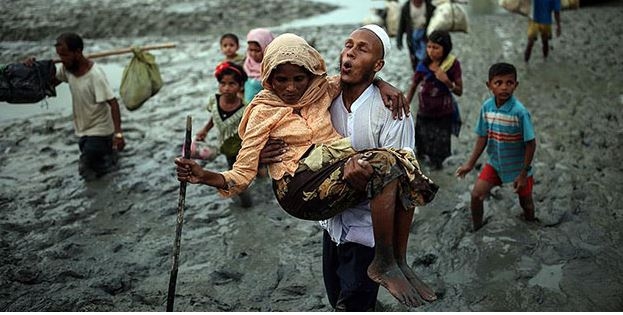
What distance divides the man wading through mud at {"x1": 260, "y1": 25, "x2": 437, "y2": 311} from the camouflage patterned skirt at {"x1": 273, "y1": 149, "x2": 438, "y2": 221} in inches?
A: 2.4

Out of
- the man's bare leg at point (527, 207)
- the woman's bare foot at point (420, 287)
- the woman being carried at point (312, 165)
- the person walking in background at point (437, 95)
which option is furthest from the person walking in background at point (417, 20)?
the woman's bare foot at point (420, 287)

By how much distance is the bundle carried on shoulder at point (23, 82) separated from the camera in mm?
5199

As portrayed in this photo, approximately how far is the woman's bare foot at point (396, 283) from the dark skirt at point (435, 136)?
10.7 ft

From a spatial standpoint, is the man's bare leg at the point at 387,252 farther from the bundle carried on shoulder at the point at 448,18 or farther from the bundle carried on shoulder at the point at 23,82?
A: the bundle carried on shoulder at the point at 448,18

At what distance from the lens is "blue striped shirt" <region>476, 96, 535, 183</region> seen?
4.51 meters

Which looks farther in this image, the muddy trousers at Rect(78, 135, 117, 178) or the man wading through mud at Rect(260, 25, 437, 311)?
the muddy trousers at Rect(78, 135, 117, 178)

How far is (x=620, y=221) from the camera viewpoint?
4.94 m

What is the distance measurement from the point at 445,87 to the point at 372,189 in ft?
10.5

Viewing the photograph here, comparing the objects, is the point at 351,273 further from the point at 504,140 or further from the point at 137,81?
the point at 137,81

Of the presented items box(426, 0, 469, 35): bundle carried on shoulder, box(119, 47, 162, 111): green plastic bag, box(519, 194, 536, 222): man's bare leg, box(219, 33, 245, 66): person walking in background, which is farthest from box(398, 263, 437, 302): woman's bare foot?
box(426, 0, 469, 35): bundle carried on shoulder

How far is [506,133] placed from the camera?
4613mm

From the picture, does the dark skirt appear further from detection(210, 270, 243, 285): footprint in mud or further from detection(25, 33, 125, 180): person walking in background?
detection(25, 33, 125, 180): person walking in background

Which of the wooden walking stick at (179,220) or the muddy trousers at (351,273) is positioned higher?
the wooden walking stick at (179,220)

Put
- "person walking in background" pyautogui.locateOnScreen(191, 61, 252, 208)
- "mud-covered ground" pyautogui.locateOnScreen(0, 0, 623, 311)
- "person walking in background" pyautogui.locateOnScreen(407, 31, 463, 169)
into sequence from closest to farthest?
"mud-covered ground" pyautogui.locateOnScreen(0, 0, 623, 311)
"person walking in background" pyautogui.locateOnScreen(191, 61, 252, 208)
"person walking in background" pyautogui.locateOnScreen(407, 31, 463, 169)
